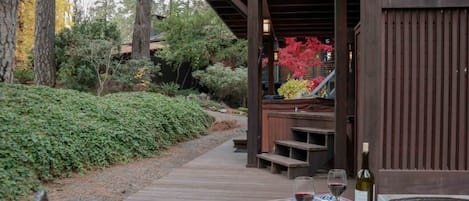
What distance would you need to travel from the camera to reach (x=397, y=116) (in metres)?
3.36

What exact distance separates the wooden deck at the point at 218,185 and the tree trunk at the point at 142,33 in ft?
32.5

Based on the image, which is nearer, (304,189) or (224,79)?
(304,189)

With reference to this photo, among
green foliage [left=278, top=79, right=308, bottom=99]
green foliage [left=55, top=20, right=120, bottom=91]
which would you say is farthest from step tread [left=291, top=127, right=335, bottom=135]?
green foliage [left=55, top=20, right=120, bottom=91]

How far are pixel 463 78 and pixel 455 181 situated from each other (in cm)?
74

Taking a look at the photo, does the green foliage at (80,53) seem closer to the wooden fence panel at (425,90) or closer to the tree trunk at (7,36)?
the tree trunk at (7,36)

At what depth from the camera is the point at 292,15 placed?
8500 millimetres

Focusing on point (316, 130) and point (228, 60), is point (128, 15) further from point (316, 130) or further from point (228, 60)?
point (316, 130)

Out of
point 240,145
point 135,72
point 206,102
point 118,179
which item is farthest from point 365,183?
point 206,102

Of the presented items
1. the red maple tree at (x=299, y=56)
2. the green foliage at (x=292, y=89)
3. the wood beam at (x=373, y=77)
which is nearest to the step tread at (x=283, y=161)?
the wood beam at (x=373, y=77)

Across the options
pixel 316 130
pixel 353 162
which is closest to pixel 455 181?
pixel 353 162

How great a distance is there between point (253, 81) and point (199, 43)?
34.7ft

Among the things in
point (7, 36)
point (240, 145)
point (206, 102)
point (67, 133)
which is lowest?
point (240, 145)

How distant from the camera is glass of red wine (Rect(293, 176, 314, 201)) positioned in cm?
173

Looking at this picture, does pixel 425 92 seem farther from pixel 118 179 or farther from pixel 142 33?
pixel 142 33
